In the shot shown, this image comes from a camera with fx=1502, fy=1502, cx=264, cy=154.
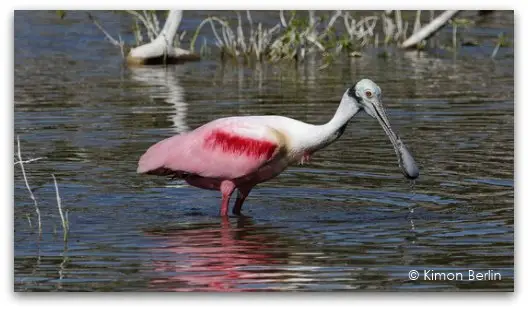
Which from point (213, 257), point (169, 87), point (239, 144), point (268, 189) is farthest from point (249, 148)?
point (169, 87)

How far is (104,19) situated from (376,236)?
11.4 metres

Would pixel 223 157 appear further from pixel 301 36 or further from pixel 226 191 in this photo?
pixel 301 36

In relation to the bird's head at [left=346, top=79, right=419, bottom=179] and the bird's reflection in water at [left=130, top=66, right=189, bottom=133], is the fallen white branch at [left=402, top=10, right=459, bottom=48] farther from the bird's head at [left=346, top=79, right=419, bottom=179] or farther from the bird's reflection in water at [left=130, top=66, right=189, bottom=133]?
the bird's head at [left=346, top=79, right=419, bottom=179]

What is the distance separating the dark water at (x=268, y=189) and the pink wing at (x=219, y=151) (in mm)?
358

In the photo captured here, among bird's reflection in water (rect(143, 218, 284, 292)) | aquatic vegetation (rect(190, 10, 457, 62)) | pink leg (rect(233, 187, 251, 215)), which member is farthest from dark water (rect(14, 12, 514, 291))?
aquatic vegetation (rect(190, 10, 457, 62))

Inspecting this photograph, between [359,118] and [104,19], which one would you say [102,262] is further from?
[104,19]

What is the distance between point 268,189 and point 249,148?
1.32m

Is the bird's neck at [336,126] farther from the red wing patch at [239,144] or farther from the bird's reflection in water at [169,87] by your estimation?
Answer: the bird's reflection in water at [169,87]

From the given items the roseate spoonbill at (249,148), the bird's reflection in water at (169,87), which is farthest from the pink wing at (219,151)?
the bird's reflection in water at (169,87)

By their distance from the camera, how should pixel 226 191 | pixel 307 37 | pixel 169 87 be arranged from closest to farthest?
pixel 226 191 < pixel 169 87 < pixel 307 37

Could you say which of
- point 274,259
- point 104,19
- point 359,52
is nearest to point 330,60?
point 359,52

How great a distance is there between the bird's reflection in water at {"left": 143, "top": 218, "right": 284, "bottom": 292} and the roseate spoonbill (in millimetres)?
331

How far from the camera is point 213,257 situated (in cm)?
910

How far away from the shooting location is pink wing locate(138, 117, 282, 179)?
32.8ft
